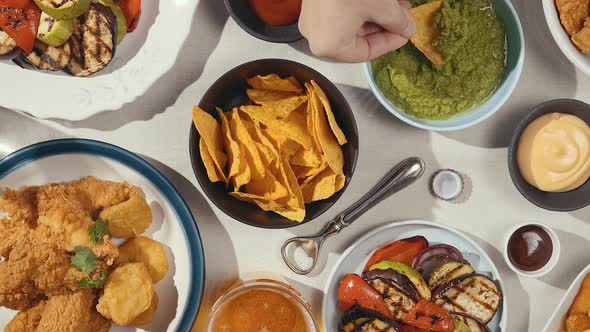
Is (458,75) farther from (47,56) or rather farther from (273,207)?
(47,56)

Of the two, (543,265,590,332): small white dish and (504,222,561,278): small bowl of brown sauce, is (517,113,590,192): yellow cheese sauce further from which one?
(543,265,590,332): small white dish

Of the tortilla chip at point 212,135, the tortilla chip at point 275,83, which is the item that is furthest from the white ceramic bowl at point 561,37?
the tortilla chip at point 212,135

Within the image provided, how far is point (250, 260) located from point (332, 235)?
226mm

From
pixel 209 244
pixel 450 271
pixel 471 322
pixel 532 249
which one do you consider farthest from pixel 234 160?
pixel 532 249

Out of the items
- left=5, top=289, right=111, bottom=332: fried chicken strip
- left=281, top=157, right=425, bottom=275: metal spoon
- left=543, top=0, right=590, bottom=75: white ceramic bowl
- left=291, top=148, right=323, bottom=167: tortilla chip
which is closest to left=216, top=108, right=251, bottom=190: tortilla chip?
left=291, top=148, right=323, bottom=167: tortilla chip

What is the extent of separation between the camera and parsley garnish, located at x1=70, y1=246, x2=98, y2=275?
163 centimetres

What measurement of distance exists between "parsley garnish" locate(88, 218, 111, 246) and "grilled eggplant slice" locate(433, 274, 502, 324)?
84 cm

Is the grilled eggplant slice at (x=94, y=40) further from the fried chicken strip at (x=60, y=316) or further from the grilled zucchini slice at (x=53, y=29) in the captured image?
the fried chicken strip at (x=60, y=316)

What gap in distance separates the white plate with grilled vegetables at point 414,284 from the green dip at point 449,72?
0.32m

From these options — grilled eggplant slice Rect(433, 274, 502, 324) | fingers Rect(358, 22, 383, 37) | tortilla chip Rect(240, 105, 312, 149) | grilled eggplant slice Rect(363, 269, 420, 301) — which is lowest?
grilled eggplant slice Rect(363, 269, 420, 301)

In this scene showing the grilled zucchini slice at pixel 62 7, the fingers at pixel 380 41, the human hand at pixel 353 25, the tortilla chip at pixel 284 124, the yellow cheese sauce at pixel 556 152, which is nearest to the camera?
the human hand at pixel 353 25

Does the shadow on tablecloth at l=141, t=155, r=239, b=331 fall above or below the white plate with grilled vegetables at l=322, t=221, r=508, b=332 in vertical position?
below

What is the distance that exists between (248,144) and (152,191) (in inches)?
11.3

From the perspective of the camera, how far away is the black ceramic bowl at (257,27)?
172 cm
